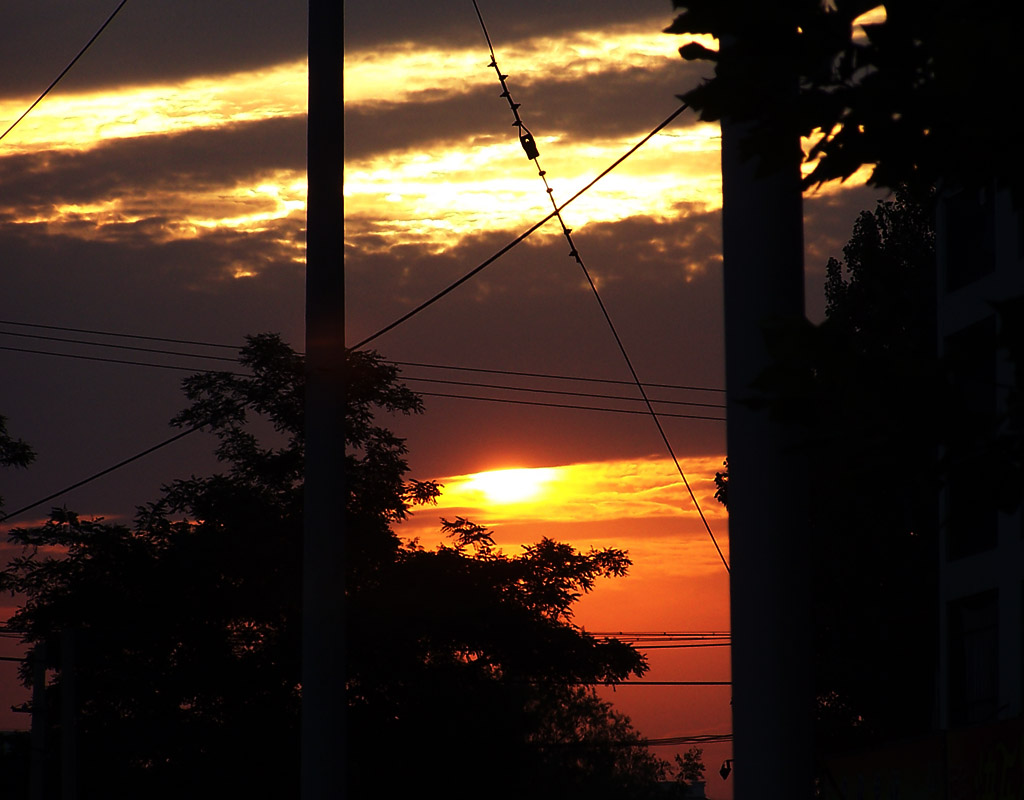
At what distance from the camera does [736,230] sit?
4.02 m

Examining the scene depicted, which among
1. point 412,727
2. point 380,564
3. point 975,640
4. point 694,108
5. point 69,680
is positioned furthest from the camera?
point 380,564

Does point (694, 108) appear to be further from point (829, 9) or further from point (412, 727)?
point (412, 727)

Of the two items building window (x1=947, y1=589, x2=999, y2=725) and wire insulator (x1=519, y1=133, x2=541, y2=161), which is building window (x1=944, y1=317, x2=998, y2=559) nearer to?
wire insulator (x1=519, y1=133, x2=541, y2=161)

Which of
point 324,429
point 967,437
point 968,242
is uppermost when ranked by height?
point 968,242

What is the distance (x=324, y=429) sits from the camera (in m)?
9.02

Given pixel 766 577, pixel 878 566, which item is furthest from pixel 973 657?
pixel 766 577

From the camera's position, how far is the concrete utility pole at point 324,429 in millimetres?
8656

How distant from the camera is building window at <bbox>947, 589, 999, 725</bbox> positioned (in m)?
24.5

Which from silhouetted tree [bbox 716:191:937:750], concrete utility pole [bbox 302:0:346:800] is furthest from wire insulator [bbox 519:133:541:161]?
silhouetted tree [bbox 716:191:937:750]

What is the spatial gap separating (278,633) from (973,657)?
19.0 metres

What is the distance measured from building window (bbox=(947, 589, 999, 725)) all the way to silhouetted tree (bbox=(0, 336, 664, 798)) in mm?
13985

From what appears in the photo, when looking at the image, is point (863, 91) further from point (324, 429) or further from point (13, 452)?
point (13, 452)

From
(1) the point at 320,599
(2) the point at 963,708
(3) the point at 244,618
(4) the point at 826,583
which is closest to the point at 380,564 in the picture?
(3) the point at 244,618

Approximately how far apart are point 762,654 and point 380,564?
35396 millimetres
